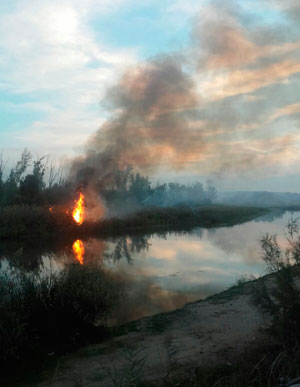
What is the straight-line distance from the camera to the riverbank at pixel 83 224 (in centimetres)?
3775

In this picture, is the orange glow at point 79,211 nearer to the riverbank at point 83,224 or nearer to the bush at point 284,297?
the riverbank at point 83,224

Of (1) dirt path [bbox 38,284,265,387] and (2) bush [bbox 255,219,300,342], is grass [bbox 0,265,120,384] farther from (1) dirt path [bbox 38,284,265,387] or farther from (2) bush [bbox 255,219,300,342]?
(2) bush [bbox 255,219,300,342]

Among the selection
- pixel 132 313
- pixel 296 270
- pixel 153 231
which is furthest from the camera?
pixel 153 231

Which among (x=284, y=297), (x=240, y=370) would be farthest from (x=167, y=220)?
(x=240, y=370)

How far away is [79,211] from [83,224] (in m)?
2.36

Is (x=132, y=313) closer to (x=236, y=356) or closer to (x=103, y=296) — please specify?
(x=103, y=296)

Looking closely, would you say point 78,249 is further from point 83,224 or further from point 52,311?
point 52,311

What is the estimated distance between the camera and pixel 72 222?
41.5 m

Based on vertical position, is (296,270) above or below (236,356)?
above

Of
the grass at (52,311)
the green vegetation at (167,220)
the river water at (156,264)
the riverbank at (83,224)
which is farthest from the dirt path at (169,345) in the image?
the green vegetation at (167,220)

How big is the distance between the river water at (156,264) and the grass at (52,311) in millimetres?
758

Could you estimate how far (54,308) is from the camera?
1115cm

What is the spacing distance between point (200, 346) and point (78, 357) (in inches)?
108

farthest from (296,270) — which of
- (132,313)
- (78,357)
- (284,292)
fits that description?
(132,313)
